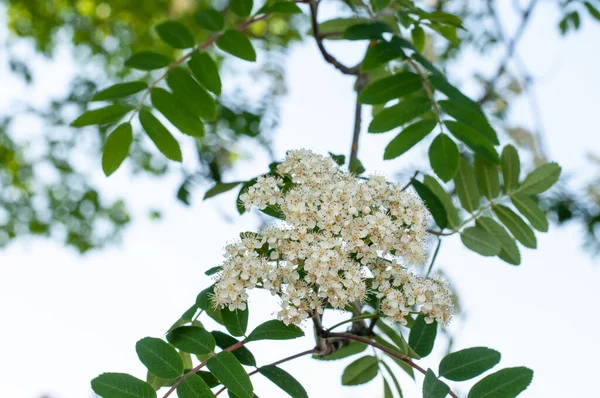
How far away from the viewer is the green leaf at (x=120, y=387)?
1.10 meters

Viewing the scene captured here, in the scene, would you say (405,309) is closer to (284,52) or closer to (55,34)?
(284,52)

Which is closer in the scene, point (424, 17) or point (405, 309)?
point (405, 309)

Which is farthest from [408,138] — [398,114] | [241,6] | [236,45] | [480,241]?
[241,6]

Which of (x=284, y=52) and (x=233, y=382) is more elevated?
(x=284, y=52)

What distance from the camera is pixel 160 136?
1617 millimetres

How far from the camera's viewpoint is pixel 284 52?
4691 mm

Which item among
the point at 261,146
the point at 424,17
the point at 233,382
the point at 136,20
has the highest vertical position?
the point at 136,20

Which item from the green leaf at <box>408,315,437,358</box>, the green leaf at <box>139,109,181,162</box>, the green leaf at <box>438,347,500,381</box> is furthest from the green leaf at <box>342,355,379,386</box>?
the green leaf at <box>139,109,181,162</box>

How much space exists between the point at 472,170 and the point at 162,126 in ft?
2.56

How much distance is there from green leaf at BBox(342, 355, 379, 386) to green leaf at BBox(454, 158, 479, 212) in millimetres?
445

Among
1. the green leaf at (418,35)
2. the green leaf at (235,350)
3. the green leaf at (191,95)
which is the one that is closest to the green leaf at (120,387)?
the green leaf at (235,350)

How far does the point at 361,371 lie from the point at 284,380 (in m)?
0.48

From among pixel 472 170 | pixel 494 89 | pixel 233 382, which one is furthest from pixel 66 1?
pixel 233 382

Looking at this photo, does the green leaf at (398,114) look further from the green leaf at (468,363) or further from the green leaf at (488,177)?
the green leaf at (468,363)
